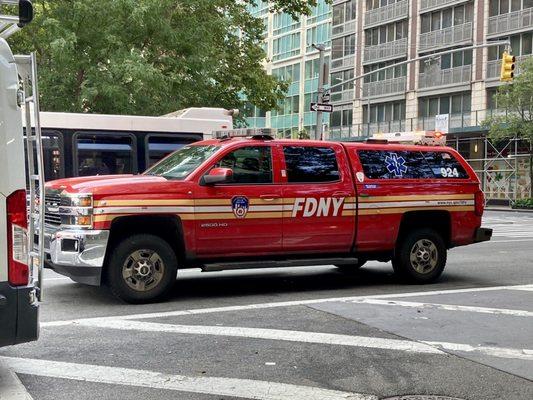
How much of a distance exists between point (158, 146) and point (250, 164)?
713 cm

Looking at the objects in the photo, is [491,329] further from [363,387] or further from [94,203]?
[94,203]

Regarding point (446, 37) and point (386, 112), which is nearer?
point (446, 37)

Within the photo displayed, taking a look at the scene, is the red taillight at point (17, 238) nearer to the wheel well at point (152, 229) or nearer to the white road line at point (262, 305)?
the white road line at point (262, 305)

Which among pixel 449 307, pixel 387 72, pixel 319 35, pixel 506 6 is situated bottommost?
pixel 449 307

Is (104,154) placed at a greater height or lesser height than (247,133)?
lesser

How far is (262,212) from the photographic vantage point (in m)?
8.37

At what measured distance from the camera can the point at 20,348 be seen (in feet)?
18.9

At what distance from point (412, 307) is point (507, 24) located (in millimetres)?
38499

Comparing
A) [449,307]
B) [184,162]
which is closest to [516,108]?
[449,307]

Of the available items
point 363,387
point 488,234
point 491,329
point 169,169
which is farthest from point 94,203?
point 488,234

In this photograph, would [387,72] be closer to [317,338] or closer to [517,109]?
[517,109]

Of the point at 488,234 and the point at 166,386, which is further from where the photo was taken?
the point at 488,234

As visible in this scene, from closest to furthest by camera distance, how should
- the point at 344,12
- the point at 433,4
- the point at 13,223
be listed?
the point at 13,223 → the point at 433,4 → the point at 344,12

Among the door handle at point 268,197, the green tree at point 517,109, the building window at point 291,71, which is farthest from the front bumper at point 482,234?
the building window at point 291,71
